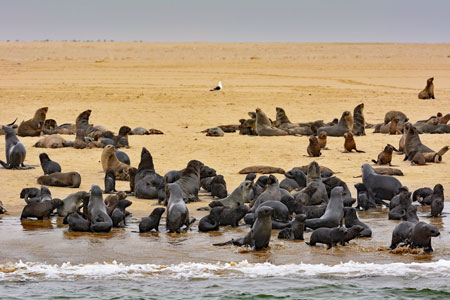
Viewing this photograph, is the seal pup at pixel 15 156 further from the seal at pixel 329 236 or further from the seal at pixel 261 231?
the seal at pixel 329 236

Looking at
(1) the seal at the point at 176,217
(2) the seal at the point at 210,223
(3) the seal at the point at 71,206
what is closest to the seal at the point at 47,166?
(3) the seal at the point at 71,206

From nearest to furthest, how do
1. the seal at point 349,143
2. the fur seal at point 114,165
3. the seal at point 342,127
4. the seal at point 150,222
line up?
the seal at point 150,222, the fur seal at point 114,165, the seal at point 349,143, the seal at point 342,127

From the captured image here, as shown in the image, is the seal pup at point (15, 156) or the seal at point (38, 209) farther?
the seal pup at point (15, 156)

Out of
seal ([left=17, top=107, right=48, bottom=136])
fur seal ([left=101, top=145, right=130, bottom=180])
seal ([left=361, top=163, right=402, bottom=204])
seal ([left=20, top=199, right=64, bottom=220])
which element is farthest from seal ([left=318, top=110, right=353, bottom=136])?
seal ([left=20, top=199, right=64, bottom=220])

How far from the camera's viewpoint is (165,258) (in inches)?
321

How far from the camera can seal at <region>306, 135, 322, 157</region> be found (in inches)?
589

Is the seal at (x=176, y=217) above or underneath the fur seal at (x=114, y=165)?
underneath

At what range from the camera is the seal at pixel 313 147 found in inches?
589

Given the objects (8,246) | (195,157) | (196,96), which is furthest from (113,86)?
(8,246)

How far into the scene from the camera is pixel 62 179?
12.1m

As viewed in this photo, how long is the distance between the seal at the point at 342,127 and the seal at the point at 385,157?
3.92 metres

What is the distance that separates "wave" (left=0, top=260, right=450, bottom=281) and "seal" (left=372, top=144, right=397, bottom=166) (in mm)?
5891

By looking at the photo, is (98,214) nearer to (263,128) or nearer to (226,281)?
(226,281)

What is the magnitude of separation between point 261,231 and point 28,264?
2.45m
